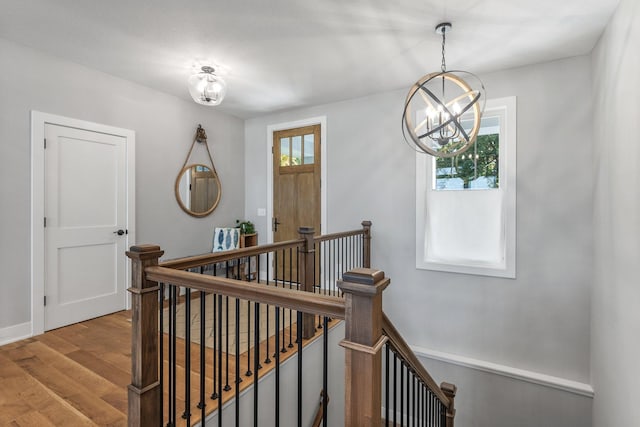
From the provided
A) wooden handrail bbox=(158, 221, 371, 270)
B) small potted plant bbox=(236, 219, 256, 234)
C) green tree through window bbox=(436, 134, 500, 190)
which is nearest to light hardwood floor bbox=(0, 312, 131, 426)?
wooden handrail bbox=(158, 221, 371, 270)

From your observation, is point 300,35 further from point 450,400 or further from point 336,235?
point 450,400

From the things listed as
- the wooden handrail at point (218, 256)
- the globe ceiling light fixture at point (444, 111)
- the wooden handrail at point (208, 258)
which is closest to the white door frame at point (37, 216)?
the wooden handrail at point (218, 256)

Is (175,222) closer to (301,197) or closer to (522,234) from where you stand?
(301,197)

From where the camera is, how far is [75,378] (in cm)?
213

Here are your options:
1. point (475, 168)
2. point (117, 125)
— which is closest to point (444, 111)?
point (475, 168)

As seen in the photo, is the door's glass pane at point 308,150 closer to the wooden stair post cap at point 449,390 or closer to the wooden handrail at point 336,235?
the wooden handrail at point 336,235

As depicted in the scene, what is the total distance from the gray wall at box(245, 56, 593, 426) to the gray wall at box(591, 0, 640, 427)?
183 mm

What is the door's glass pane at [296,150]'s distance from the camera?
4551 millimetres

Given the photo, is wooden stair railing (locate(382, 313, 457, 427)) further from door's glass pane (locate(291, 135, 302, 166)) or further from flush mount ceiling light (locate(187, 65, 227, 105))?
door's glass pane (locate(291, 135, 302, 166))

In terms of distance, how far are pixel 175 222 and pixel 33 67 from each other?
1970 millimetres

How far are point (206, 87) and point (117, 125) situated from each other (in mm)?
1157

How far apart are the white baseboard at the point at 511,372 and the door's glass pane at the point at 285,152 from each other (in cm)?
294

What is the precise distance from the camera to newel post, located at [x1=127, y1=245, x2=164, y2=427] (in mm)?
1497

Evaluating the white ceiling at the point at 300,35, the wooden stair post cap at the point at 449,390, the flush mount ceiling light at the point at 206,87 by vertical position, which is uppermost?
the white ceiling at the point at 300,35
